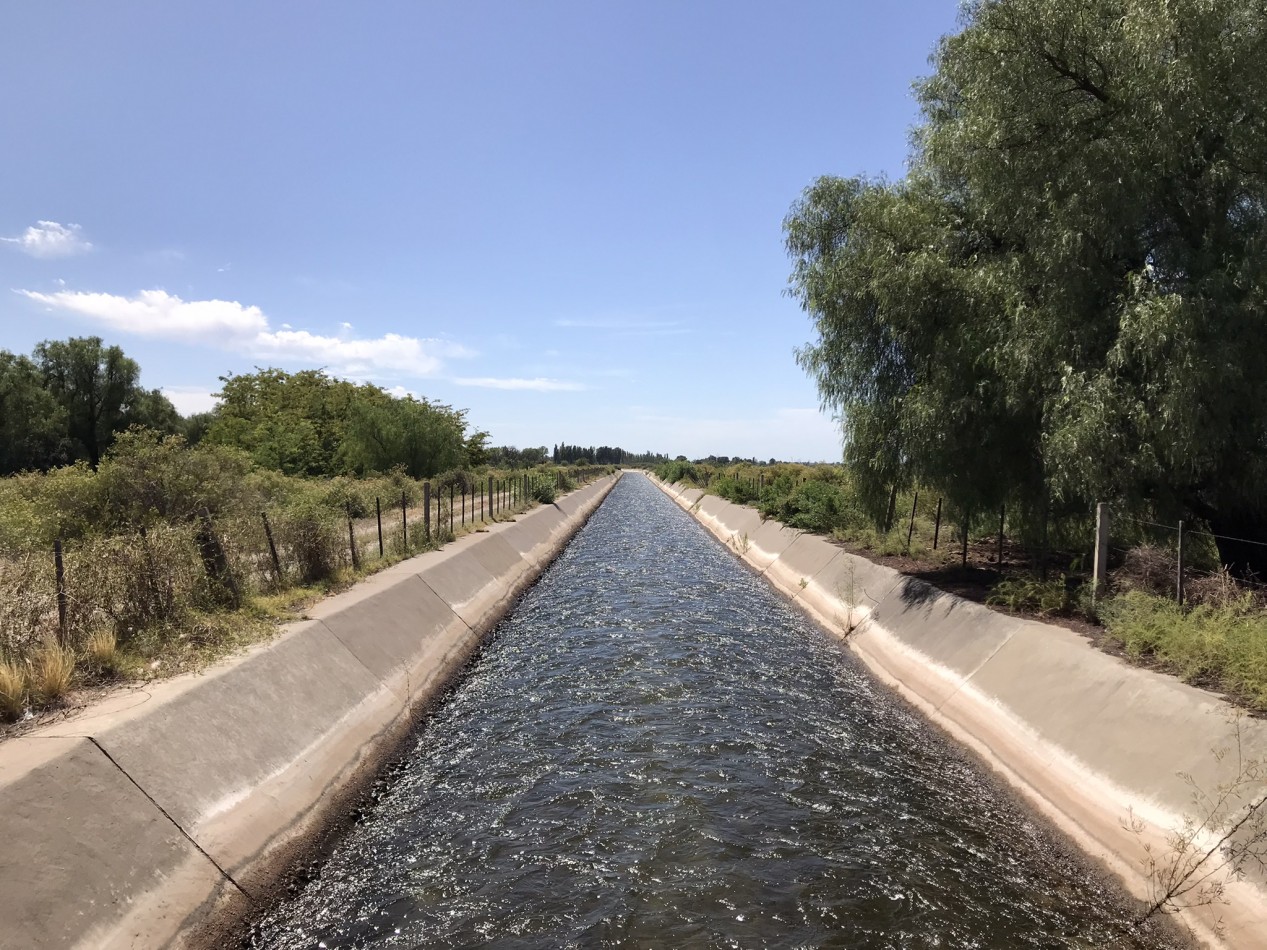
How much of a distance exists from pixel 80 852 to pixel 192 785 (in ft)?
4.30

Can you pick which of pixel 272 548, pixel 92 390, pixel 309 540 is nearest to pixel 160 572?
pixel 272 548

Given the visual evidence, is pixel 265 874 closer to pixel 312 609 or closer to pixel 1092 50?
pixel 312 609

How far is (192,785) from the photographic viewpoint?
6707 mm

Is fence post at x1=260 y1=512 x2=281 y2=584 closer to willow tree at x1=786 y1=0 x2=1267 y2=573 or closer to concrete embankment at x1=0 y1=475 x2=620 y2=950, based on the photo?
concrete embankment at x1=0 y1=475 x2=620 y2=950

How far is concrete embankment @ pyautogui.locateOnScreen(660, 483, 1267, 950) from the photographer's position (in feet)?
20.4

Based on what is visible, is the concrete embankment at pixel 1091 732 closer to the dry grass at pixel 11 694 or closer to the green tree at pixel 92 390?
the dry grass at pixel 11 694

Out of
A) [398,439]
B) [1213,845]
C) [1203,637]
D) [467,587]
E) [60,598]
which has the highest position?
[398,439]

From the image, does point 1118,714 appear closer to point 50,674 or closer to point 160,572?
point 50,674

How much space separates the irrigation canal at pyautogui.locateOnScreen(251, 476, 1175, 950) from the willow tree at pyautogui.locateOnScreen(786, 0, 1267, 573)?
211 inches

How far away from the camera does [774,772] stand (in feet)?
29.6

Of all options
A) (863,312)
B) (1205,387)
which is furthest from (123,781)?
(863,312)

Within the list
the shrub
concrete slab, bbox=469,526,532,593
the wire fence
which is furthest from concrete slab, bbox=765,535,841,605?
the shrub

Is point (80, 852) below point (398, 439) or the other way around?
below

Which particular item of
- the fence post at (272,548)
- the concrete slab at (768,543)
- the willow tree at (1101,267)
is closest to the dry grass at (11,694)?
the fence post at (272,548)
